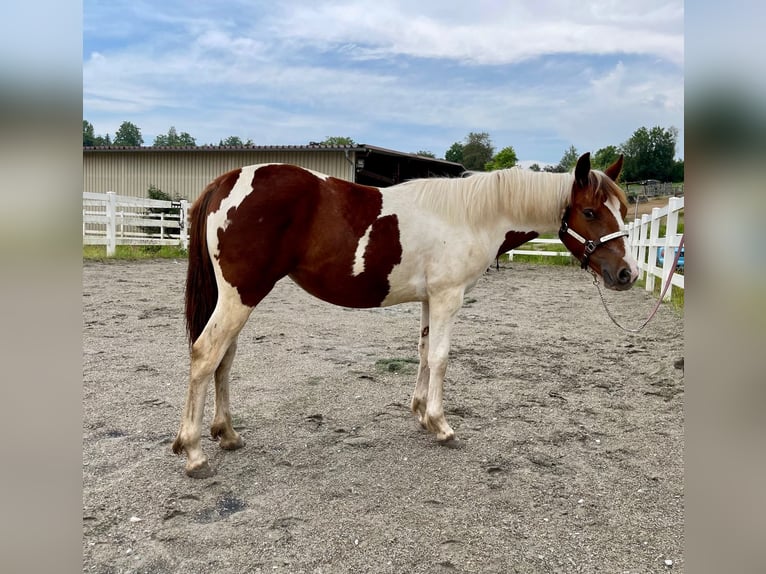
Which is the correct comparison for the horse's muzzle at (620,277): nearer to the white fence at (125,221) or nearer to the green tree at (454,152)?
the white fence at (125,221)

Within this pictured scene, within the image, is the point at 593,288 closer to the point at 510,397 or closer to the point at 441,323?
the point at 510,397

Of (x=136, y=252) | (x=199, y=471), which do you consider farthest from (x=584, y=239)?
(x=136, y=252)

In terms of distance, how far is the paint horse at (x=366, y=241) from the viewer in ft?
8.15

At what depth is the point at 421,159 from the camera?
1764 centimetres

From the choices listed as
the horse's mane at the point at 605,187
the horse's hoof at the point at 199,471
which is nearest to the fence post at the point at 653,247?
the horse's mane at the point at 605,187

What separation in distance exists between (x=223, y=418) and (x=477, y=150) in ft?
160

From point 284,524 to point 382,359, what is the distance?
2.55 meters

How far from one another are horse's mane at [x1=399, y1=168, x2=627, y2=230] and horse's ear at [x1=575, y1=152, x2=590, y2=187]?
0.07 m

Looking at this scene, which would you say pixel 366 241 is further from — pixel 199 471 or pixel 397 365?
pixel 397 365

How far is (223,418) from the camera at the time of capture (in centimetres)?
273

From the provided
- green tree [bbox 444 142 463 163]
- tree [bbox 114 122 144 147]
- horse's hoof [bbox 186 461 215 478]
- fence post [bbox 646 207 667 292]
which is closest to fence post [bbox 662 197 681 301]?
fence post [bbox 646 207 667 292]

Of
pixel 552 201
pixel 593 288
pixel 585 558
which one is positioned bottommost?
pixel 585 558
